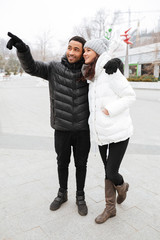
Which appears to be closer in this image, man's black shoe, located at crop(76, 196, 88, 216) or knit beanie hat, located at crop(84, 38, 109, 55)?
knit beanie hat, located at crop(84, 38, 109, 55)

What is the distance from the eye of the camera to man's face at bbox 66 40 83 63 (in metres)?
2.37

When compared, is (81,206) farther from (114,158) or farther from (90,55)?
(90,55)

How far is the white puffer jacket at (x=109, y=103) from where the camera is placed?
216 cm

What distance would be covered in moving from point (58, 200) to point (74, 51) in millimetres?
1608

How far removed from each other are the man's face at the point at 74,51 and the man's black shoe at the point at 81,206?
4.88ft

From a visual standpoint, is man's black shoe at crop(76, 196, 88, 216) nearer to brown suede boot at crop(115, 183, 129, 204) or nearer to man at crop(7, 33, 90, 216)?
man at crop(7, 33, 90, 216)

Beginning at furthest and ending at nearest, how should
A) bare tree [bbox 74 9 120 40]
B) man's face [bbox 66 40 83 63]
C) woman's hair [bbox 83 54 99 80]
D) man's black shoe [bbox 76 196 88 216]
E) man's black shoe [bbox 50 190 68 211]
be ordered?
bare tree [bbox 74 9 120 40] < man's black shoe [bbox 50 190 68 211] < man's black shoe [bbox 76 196 88 216] < man's face [bbox 66 40 83 63] < woman's hair [bbox 83 54 99 80]

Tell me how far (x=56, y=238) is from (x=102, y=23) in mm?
35736

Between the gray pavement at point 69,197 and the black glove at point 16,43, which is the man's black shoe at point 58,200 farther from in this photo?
the black glove at point 16,43

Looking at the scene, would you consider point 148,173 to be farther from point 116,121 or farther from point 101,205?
point 116,121

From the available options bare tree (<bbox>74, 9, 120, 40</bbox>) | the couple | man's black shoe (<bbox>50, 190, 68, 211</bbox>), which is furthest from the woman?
bare tree (<bbox>74, 9, 120, 40</bbox>)

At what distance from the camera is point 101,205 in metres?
2.70

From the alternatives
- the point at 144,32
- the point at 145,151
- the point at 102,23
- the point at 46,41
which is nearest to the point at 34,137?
the point at 145,151

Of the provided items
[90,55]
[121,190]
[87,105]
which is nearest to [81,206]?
[121,190]
